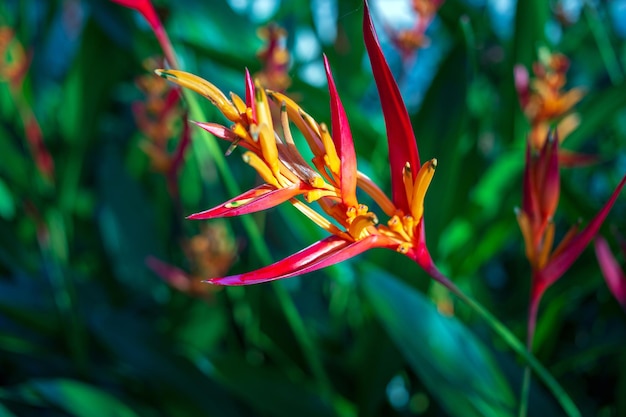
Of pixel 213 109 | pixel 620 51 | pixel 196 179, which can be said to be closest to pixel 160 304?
pixel 196 179

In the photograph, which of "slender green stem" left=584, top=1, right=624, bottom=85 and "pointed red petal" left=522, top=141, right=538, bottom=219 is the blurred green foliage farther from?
"pointed red petal" left=522, top=141, right=538, bottom=219

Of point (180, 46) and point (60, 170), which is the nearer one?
point (180, 46)

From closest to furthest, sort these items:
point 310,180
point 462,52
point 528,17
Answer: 1. point 310,180
2. point 462,52
3. point 528,17

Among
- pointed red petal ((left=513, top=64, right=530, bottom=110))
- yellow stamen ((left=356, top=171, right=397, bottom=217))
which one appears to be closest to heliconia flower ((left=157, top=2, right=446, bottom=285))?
yellow stamen ((left=356, top=171, right=397, bottom=217))

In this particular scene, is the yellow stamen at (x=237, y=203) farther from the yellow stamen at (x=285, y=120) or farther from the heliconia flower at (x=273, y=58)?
the heliconia flower at (x=273, y=58)

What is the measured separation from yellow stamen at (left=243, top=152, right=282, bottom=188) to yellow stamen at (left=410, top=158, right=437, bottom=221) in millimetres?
58

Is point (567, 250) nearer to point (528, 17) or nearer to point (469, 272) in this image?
point (469, 272)

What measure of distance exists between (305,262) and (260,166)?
0.14ft

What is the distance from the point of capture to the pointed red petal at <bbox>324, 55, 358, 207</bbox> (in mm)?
241

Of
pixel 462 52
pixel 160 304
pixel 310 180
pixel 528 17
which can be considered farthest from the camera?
pixel 160 304

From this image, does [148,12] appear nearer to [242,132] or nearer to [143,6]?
[143,6]

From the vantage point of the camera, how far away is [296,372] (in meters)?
0.65

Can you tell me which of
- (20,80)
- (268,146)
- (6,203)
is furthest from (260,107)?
(6,203)

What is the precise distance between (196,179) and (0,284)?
0.93 feet
